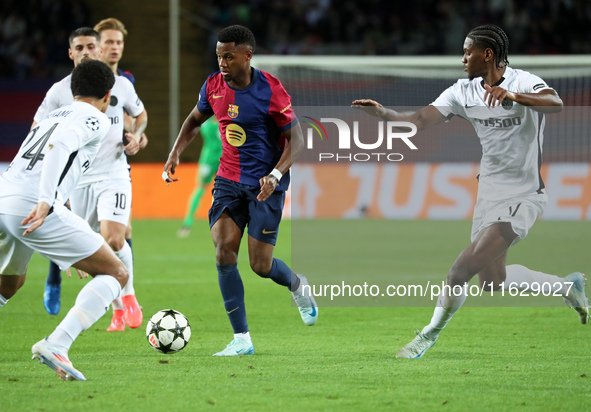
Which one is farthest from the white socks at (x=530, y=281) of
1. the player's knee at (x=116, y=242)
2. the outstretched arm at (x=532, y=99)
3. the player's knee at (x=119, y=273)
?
the player's knee at (x=116, y=242)

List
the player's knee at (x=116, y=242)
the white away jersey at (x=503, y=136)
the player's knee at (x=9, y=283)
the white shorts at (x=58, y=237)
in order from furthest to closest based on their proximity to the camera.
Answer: the player's knee at (x=116, y=242) < the white away jersey at (x=503, y=136) < the player's knee at (x=9, y=283) < the white shorts at (x=58, y=237)

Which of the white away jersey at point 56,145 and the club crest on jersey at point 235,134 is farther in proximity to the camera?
the club crest on jersey at point 235,134

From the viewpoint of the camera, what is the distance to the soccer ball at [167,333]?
6031 millimetres

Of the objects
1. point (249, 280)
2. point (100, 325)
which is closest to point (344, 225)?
point (249, 280)

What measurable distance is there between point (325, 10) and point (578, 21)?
6764 mm

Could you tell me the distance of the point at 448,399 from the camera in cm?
470

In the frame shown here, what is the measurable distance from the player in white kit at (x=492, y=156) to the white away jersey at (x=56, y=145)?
1858 millimetres

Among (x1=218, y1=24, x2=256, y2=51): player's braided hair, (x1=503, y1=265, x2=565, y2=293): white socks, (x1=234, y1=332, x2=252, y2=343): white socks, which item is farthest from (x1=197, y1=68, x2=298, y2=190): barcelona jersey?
(x1=503, y1=265, x2=565, y2=293): white socks

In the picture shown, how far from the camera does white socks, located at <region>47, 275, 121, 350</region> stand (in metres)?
5.01

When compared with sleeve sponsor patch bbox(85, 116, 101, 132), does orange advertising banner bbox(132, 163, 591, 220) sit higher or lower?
lower

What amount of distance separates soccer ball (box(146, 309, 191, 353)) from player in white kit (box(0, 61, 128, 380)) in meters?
0.84

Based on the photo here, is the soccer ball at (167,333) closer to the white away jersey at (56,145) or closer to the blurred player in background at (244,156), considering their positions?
the blurred player in background at (244,156)

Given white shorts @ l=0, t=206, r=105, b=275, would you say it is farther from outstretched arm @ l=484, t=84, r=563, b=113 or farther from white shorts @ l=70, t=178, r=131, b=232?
outstretched arm @ l=484, t=84, r=563, b=113

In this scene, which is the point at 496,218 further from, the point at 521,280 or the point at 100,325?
the point at 100,325
